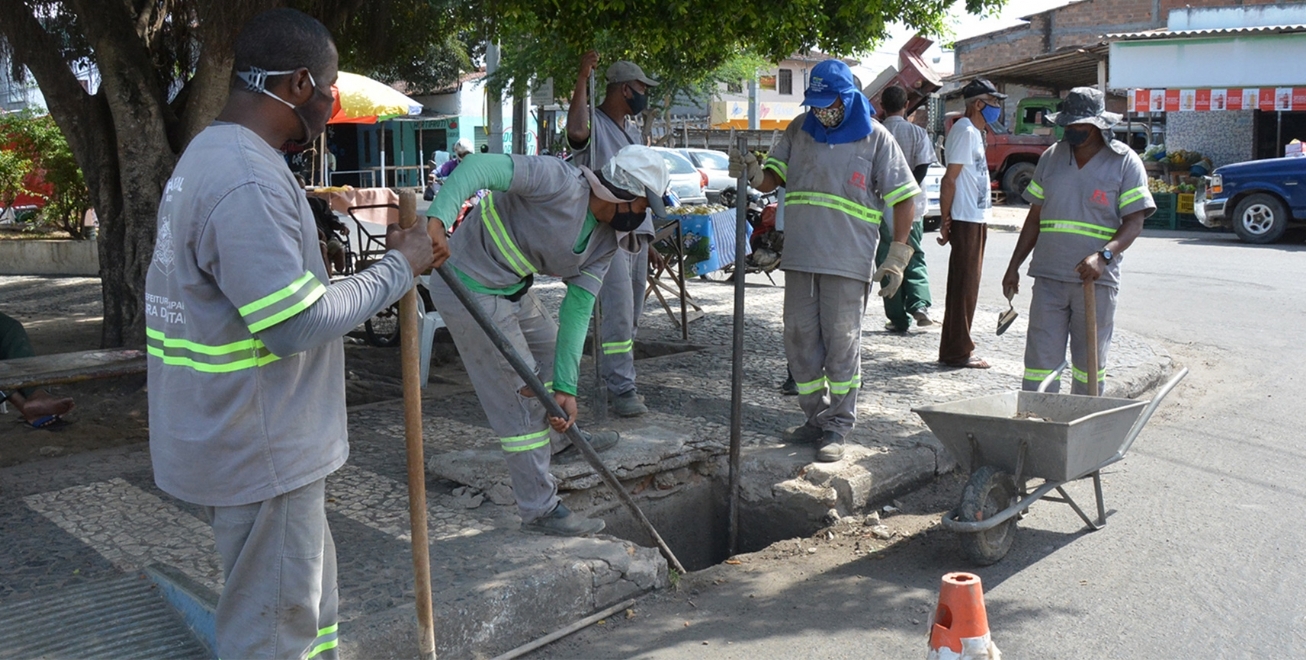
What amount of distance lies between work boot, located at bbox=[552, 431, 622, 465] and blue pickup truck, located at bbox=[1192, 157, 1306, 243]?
13.4 meters

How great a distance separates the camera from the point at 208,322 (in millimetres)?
2373

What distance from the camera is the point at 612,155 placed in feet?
20.0

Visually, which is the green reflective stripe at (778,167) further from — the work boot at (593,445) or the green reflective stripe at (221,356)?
the green reflective stripe at (221,356)

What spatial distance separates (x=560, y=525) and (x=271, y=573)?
1.86 metres

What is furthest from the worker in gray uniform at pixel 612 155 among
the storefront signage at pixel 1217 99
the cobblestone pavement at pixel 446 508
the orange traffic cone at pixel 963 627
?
the storefront signage at pixel 1217 99

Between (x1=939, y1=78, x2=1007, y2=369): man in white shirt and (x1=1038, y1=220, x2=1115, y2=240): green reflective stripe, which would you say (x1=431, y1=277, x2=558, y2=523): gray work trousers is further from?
(x1=939, y1=78, x2=1007, y2=369): man in white shirt

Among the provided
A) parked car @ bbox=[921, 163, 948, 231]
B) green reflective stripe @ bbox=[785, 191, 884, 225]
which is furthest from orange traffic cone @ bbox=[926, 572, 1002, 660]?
parked car @ bbox=[921, 163, 948, 231]

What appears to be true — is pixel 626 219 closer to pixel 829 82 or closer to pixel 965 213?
pixel 829 82

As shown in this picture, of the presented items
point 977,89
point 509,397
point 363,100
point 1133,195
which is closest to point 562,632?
point 509,397

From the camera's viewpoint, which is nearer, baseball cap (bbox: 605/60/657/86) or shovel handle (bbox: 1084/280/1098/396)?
shovel handle (bbox: 1084/280/1098/396)

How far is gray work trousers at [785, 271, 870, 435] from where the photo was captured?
17.9ft

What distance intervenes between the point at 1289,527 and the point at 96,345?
8.18 m

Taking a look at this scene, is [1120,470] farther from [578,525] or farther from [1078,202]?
[578,525]

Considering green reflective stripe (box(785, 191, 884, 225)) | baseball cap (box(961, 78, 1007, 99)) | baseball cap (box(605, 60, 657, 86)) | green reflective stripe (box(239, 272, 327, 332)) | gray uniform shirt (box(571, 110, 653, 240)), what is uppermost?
baseball cap (box(961, 78, 1007, 99))
